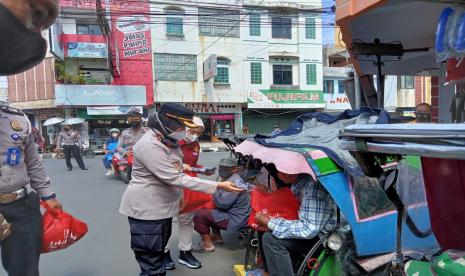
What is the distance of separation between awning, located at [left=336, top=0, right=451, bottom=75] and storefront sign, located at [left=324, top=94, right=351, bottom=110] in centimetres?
2197

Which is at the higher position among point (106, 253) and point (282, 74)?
point (282, 74)

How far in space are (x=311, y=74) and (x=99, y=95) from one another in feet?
45.4

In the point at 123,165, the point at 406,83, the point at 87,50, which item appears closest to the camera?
the point at 123,165

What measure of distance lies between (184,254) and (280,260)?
162cm

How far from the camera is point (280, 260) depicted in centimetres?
275

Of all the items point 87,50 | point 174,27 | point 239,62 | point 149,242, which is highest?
point 174,27

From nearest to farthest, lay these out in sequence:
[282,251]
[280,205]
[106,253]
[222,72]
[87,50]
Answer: [282,251]
[280,205]
[106,253]
[87,50]
[222,72]

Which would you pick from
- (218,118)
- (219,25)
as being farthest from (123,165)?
(219,25)

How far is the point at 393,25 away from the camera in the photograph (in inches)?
150

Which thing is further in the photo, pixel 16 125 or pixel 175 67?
pixel 175 67

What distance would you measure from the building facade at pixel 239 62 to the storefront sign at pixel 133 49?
1.61 ft

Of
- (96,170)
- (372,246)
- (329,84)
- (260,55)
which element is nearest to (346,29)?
(372,246)

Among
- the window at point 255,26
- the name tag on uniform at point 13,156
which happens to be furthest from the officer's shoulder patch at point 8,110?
the window at point 255,26

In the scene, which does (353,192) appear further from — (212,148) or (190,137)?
(212,148)
